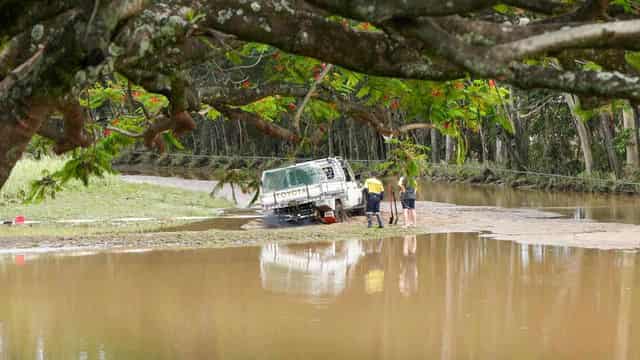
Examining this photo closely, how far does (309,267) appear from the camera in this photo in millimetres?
21531

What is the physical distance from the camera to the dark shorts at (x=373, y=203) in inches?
1115

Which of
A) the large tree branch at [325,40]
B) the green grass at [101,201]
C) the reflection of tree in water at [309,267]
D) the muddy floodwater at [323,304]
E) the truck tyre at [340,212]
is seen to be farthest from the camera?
the green grass at [101,201]

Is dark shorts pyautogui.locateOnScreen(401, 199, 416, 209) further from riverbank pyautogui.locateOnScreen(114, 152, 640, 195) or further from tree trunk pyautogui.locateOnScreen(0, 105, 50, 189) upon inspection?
tree trunk pyautogui.locateOnScreen(0, 105, 50, 189)

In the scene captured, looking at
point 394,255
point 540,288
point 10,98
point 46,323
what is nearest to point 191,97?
point 10,98

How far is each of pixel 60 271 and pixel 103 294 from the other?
289cm

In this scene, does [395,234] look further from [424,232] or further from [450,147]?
[450,147]

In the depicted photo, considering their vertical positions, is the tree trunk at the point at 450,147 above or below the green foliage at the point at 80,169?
above

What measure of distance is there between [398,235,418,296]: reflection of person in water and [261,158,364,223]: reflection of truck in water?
3.83 metres

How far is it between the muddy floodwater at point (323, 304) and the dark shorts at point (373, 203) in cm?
403

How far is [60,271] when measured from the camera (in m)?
20.7

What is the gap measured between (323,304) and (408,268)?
478cm

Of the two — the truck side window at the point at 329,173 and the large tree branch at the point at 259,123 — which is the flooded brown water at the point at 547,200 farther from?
the large tree branch at the point at 259,123

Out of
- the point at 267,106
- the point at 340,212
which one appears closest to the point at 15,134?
the point at 267,106

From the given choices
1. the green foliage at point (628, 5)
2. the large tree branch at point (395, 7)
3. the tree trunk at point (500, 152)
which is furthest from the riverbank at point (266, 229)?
the large tree branch at point (395, 7)
